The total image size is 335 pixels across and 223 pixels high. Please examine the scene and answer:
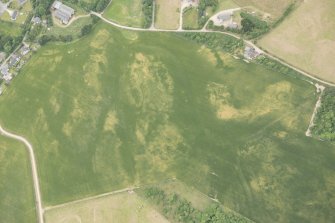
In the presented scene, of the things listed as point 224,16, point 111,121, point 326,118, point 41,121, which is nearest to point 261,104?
point 326,118

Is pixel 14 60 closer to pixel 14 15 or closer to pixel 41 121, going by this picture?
pixel 14 15

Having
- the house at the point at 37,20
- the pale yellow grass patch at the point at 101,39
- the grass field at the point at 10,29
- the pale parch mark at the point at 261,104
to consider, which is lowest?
the pale parch mark at the point at 261,104

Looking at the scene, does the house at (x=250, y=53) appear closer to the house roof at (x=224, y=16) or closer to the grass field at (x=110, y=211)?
the house roof at (x=224, y=16)

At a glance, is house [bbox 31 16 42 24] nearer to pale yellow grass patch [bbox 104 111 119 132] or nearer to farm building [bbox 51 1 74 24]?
farm building [bbox 51 1 74 24]

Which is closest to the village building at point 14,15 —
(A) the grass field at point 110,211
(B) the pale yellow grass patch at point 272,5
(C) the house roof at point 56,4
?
(C) the house roof at point 56,4

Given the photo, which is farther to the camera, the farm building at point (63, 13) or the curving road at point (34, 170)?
the farm building at point (63, 13)

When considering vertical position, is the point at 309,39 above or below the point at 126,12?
below
